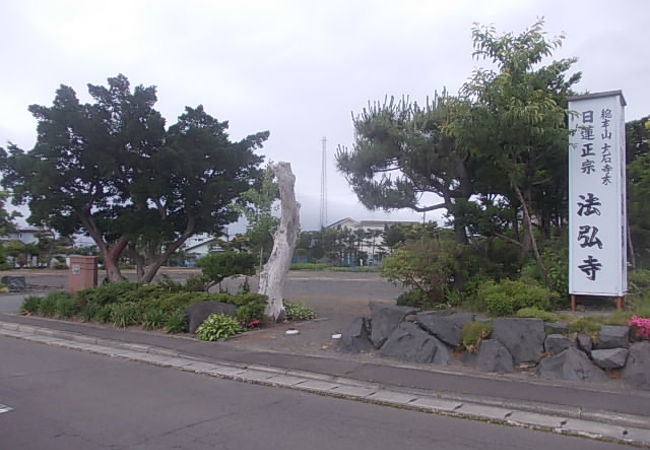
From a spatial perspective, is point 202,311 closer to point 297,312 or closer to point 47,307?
point 297,312

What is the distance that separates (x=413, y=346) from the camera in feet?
31.3

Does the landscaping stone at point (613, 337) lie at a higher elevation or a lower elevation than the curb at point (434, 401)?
higher

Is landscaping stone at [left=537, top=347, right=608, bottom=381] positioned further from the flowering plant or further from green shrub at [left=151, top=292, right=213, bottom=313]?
green shrub at [left=151, top=292, right=213, bottom=313]

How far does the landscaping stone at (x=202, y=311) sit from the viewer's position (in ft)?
41.7

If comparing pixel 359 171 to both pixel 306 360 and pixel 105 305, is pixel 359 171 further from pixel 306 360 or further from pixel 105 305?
pixel 105 305

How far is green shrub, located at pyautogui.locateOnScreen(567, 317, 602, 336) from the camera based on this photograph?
8352 millimetres

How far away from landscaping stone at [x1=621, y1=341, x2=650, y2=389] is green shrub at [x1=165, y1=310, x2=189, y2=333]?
29.8 ft

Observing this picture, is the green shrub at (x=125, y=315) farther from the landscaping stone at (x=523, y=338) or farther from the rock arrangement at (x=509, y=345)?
the landscaping stone at (x=523, y=338)

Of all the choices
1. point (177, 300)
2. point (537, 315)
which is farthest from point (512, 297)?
point (177, 300)

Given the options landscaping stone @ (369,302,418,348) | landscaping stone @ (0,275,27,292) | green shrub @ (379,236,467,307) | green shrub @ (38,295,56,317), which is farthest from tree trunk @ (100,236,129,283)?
landscaping stone @ (369,302,418,348)

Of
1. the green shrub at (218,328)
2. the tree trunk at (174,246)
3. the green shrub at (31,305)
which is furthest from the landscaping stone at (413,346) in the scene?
the green shrub at (31,305)

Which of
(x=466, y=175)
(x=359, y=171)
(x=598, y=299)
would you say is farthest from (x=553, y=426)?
(x=359, y=171)

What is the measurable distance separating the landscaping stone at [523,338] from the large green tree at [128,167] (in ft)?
37.4

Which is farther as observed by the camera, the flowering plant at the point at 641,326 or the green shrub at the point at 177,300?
the green shrub at the point at 177,300
